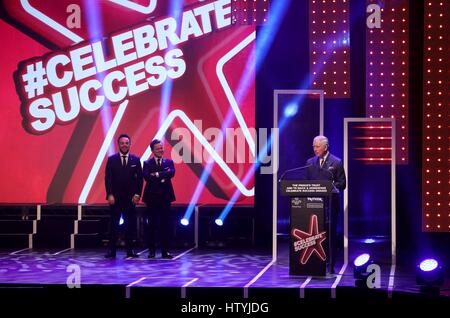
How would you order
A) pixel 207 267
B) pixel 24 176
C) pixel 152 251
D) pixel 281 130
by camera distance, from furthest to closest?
pixel 24 176 → pixel 281 130 → pixel 152 251 → pixel 207 267

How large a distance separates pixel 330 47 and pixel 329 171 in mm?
3104

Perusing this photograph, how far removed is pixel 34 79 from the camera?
519 inches

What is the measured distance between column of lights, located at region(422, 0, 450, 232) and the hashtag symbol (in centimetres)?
579

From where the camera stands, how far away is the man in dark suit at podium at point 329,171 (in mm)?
9766

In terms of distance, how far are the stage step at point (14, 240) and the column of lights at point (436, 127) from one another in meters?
5.87

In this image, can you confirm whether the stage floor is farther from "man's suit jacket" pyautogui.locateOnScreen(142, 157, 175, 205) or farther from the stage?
"man's suit jacket" pyautogui.locateOnScreen(142, 157, 175, 205)

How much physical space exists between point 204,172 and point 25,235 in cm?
286

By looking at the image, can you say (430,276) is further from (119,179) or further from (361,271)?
(119,179)

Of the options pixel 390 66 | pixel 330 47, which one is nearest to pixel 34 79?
pixel 330 47

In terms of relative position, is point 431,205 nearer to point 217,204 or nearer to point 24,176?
point 217,204

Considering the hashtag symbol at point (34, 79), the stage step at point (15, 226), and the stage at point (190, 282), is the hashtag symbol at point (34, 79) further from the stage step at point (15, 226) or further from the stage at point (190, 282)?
the stage at point (190, 282)
